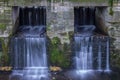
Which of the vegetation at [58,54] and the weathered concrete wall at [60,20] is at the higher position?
the weathered concrete wall at [60,20]

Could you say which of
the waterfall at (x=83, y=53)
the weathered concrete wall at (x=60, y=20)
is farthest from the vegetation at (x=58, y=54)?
the waterfall at (x=83, y=53)

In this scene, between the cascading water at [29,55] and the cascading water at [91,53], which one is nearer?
the cascading water at [29,55]

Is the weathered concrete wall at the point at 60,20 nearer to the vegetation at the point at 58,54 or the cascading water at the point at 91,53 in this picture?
the vegetation at the point at 58,54

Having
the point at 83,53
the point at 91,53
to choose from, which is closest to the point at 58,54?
the point at 83,53

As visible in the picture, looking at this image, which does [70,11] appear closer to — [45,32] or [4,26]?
[45,32]

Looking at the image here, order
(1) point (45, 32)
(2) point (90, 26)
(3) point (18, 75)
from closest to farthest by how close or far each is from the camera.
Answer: (3) point (18, 75) → (1) point (45, 32) → (2) point (90, 26)

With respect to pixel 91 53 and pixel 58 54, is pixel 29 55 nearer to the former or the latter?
pixel 58 54

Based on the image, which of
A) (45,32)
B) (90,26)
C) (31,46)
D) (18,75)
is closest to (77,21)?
(90,26)

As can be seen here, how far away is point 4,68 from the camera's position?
1055 cm

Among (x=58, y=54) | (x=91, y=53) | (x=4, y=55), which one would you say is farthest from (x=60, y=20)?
(x=4, y=55)

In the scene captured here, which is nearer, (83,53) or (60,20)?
(60,20)

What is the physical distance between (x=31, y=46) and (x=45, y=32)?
0.92m

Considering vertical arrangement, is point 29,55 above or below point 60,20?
below

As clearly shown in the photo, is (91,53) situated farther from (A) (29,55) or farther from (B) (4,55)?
(B) (4,55)
